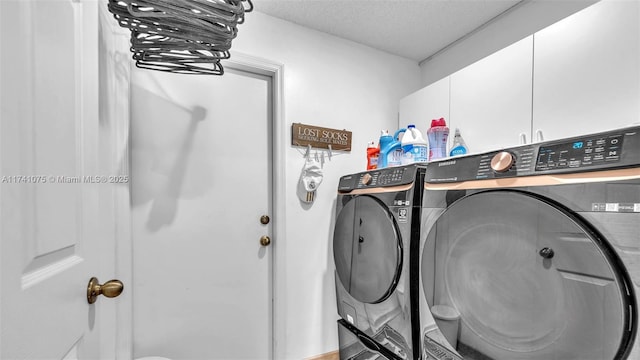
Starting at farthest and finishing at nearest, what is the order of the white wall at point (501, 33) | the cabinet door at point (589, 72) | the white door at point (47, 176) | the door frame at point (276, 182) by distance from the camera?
1. the door frame at point (276, 182)
2. the white wall at point (501, 33)
3. the cabinet door at point (589, 72)
4. the white door at point (47, 176)

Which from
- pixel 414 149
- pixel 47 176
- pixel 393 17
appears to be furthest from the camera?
pixel 393 17

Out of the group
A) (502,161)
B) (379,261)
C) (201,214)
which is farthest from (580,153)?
(201,214)

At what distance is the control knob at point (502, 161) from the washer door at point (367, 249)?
53 cm

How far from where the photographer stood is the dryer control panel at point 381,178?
1294mm

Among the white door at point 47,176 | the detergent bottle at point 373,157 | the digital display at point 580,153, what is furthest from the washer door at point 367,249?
the white door at point 47,176

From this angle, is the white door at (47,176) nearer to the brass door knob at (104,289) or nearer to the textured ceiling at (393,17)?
the brass door knob at (104,289)

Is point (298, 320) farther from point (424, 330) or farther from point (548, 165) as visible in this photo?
point (548, 165)

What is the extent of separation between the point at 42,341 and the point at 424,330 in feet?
3.82

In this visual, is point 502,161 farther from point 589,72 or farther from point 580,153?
point 589,72

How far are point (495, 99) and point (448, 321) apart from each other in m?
1.16

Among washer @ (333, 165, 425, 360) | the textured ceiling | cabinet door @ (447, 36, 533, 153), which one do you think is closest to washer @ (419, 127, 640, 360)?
washer @ (333, 165, 425, 360)

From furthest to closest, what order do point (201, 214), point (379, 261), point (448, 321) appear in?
point (201, 214)
point (379, 261)
point (448, 321)

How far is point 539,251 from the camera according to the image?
0.79m

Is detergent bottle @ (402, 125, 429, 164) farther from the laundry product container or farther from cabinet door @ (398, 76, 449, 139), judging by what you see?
the laundry product container
